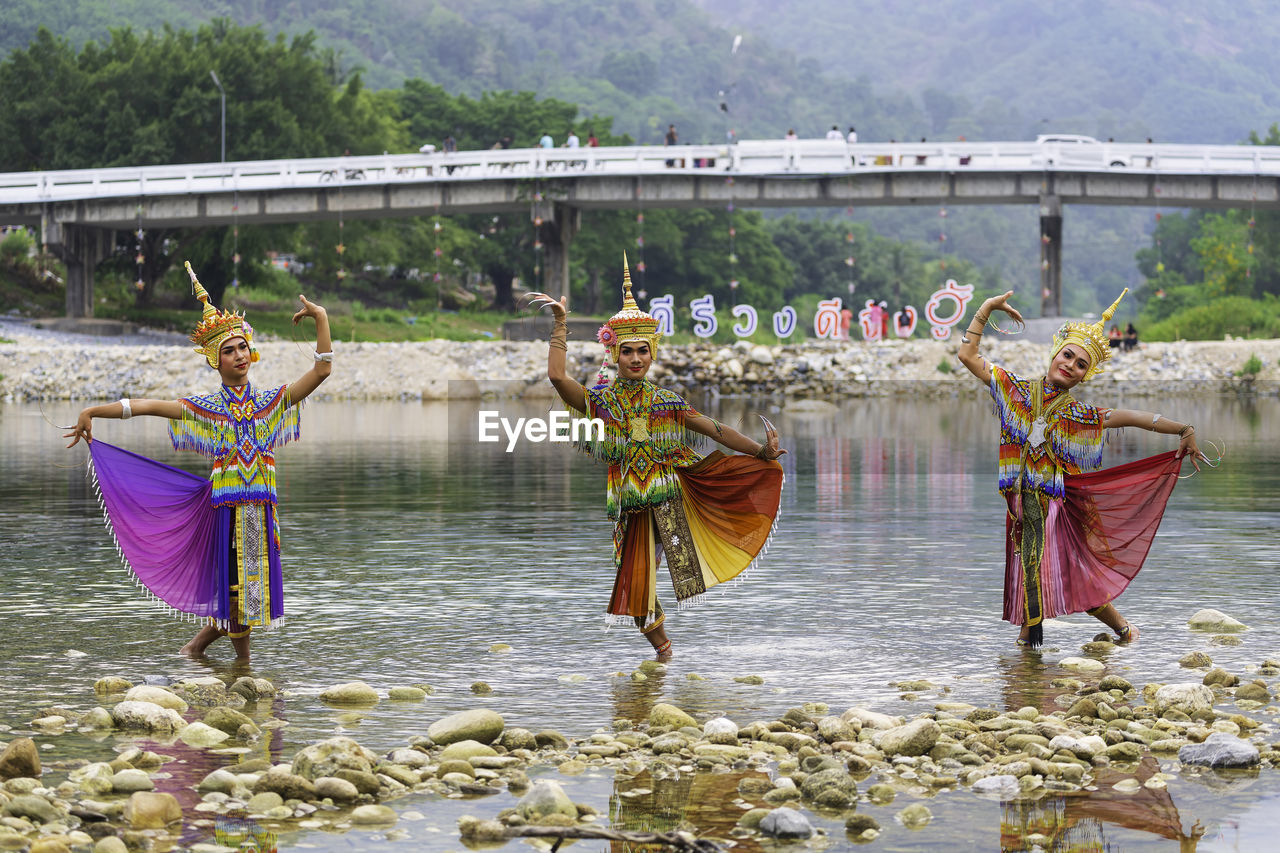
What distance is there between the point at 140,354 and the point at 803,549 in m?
39.6

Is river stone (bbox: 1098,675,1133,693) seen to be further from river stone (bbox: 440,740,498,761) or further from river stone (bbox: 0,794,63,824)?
river stone (bbox: 0,794,63,824)

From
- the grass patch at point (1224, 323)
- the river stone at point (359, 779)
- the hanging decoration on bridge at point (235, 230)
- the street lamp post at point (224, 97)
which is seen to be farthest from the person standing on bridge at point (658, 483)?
the street lamp post at point (224, 97)

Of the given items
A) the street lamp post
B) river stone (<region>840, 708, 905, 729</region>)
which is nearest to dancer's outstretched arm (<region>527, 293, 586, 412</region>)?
river stone (<region>840, 708, 905, 729</region>)

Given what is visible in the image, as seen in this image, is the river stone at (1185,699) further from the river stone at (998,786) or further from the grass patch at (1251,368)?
the grass patch at (1251,368)

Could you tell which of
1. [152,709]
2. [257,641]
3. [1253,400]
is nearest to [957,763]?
[152,709]

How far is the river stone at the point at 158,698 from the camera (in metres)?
8.09

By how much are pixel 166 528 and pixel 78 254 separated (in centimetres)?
5436

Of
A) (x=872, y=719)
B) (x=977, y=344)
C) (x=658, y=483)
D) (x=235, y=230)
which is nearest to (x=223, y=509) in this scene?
(x=658, y=483)

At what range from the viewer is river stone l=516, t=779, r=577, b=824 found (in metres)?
6.24

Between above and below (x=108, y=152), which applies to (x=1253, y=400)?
below

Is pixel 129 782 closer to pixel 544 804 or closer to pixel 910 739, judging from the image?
pixel 544 804

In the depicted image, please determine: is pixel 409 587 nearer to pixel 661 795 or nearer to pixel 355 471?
pixel 661 795

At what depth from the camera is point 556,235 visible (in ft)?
196

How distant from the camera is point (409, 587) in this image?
12.4 meters
